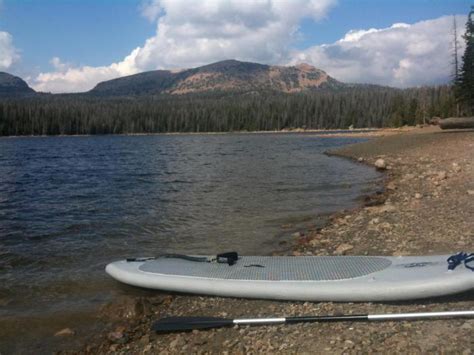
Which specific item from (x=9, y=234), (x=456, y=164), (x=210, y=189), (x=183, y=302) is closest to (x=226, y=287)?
(x=183, y=302)

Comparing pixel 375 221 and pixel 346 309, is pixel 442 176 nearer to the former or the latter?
pixel 375 221

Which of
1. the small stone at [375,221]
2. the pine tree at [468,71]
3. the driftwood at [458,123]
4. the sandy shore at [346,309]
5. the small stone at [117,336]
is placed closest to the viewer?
the sandy shore at [346,309]

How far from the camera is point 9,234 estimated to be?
11.8 m

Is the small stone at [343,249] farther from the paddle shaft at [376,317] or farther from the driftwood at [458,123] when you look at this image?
the driftwood at [458,123]

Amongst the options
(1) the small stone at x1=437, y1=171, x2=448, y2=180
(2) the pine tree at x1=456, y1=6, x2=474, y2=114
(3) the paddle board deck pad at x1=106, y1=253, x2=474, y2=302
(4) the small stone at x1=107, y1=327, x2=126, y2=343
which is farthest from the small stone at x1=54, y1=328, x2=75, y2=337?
(2) the pine tree at x1=456, y1=6, x2=474, y2=114

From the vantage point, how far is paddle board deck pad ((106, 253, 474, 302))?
5.38 meters

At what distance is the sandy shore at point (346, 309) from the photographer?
4.61 m

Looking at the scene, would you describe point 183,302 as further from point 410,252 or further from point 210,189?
point 210,189

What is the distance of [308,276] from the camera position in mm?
6129

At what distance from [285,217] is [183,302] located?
6.48 metres

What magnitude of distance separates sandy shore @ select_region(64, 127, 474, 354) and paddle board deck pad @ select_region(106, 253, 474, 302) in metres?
0.16

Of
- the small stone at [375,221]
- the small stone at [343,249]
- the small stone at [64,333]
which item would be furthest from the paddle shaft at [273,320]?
the small stone at [375,221]

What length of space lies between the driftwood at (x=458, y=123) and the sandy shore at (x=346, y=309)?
2244 cm

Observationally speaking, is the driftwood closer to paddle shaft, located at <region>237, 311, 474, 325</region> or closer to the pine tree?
A: the pine tree
